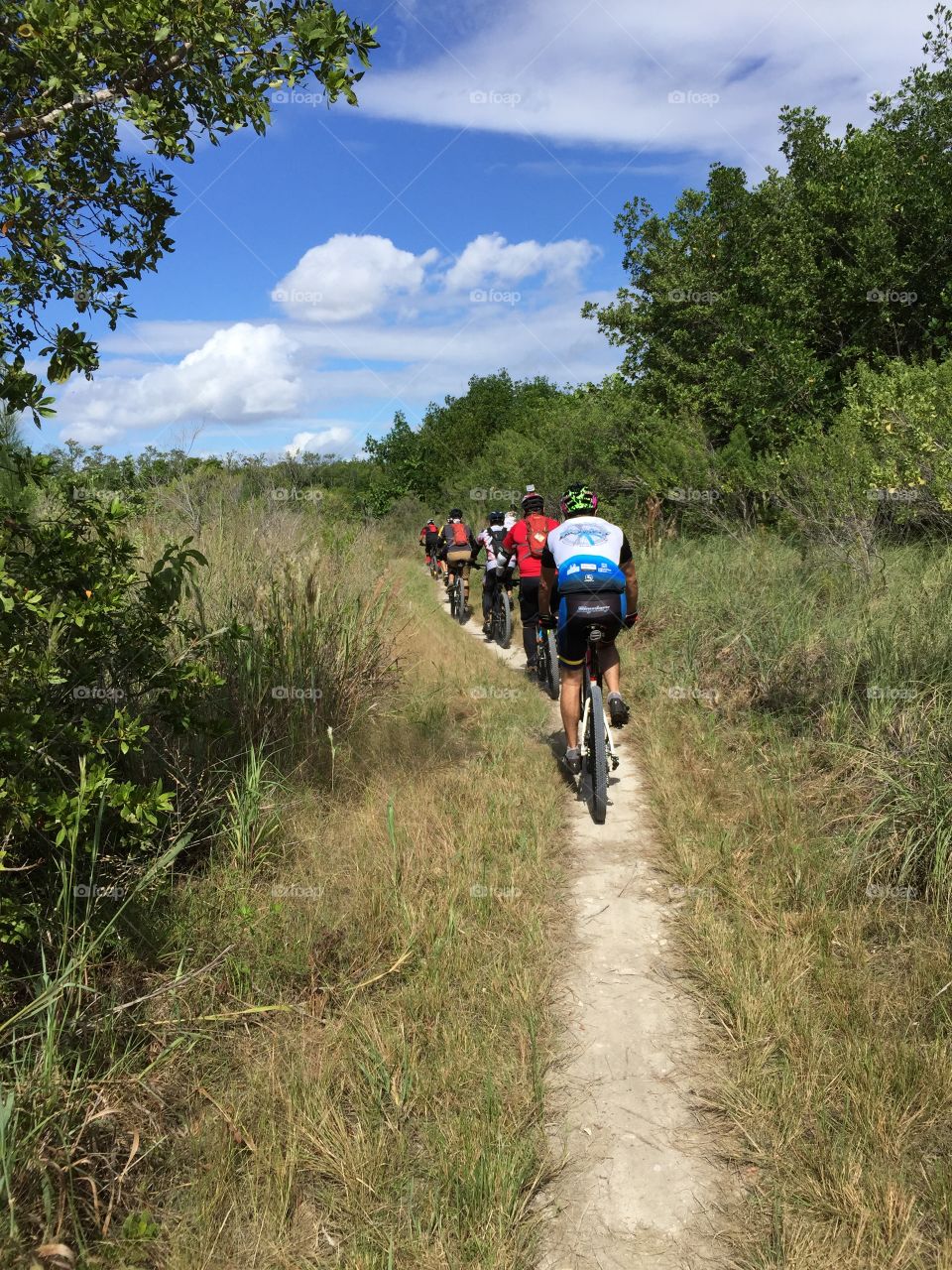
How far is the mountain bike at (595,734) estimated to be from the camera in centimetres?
521

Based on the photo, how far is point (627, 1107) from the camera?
2.84m

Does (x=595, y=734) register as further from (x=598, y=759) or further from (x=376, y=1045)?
(x=376, y=1045)

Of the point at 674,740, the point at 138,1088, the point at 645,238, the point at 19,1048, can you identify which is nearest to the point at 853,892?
the point at 674,740

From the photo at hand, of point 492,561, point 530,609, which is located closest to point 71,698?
point 530,609

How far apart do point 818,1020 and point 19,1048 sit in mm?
2860

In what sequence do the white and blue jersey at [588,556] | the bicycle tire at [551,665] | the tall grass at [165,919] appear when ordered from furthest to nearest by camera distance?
the bicycle tire at [551,665]
the white and blue jersey at [588,556]
the tall grass at [165,919]

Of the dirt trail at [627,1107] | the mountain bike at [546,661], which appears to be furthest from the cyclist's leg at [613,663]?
the mountain bike at [546,661]

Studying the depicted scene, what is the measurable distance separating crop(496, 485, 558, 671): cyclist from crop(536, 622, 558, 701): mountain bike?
0.23 m

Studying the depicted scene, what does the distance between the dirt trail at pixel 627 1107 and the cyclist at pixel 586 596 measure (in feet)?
4.76

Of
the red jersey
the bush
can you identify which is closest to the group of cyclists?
the bush

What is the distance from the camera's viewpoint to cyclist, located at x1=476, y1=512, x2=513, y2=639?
1163 centimetres

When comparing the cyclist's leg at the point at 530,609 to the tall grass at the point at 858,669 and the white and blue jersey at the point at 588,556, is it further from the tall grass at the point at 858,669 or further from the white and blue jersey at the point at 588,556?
the white and blue jersey at the point at 588,556

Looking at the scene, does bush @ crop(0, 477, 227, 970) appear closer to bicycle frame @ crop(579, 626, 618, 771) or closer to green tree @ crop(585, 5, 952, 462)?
bicycle frame @ crop(579, 626, 618, 771)

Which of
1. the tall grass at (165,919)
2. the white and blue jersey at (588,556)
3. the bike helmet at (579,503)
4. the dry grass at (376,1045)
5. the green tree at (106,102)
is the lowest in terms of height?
the dry grass at (376,1045)
